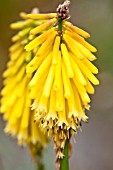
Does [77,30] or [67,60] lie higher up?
[77,30]

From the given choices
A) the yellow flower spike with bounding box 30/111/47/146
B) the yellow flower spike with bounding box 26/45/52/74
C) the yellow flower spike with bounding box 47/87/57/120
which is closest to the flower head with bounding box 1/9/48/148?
the yellow flower spike with bounding box 30/111/47/146

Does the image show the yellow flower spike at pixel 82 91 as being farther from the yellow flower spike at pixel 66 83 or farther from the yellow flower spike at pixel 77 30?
Result: the yellow flower spike at pixel 77 30

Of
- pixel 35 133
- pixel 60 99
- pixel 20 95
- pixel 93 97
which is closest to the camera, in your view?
pixel 60 99

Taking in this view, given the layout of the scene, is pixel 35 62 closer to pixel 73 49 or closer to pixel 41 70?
pixel 41 70

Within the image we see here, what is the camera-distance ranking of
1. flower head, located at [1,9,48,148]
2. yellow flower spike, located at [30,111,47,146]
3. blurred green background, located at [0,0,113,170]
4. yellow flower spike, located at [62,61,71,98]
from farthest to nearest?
1. blurred green background, located at [0,0,113,170]
2. yellow flower spike, located at [30,111,47,146]
3. flower head, located at [1,9,48,148]
4. yellow flower spike, located at [62,61,71,98]

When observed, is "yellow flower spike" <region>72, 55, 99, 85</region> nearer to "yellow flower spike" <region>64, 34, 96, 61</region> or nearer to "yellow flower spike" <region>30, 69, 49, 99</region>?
"yellow flower spike" <region>64, 34, 96, 61</region>

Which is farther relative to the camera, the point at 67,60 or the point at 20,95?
the point at 20,95

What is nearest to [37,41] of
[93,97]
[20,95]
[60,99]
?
[60,99]
